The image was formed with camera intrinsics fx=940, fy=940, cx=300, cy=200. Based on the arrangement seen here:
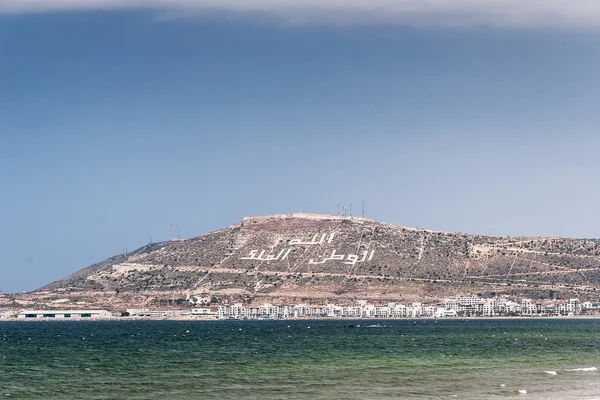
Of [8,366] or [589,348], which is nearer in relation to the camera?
[8,366]

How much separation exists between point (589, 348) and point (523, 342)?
16.8 m

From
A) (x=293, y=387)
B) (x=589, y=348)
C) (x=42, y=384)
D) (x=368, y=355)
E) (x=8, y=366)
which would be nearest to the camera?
(x=293, y=387)

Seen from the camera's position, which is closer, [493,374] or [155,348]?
[493,374]

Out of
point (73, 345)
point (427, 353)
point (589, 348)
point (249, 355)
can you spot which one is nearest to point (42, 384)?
point (249, 355)

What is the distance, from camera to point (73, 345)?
119625mm

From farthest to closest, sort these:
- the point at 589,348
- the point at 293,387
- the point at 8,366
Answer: the point at 589,348
the point at 8,366
the point at 293,387

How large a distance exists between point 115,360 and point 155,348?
21184 millimetres

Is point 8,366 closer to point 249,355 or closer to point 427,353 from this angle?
point 249,355

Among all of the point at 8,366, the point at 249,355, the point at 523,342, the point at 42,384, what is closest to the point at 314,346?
the point at 249,355

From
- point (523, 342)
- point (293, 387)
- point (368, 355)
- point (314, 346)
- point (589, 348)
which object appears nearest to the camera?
point (293, 387)

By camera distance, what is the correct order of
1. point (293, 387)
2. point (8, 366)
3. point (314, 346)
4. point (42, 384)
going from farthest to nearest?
point (314, 346) < point (8, 366) < point (42, 384) < point (293, 387)

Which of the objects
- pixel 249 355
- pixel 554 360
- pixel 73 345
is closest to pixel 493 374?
pixel 554 360

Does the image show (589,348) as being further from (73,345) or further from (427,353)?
(73,345)

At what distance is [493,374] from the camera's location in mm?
69625
